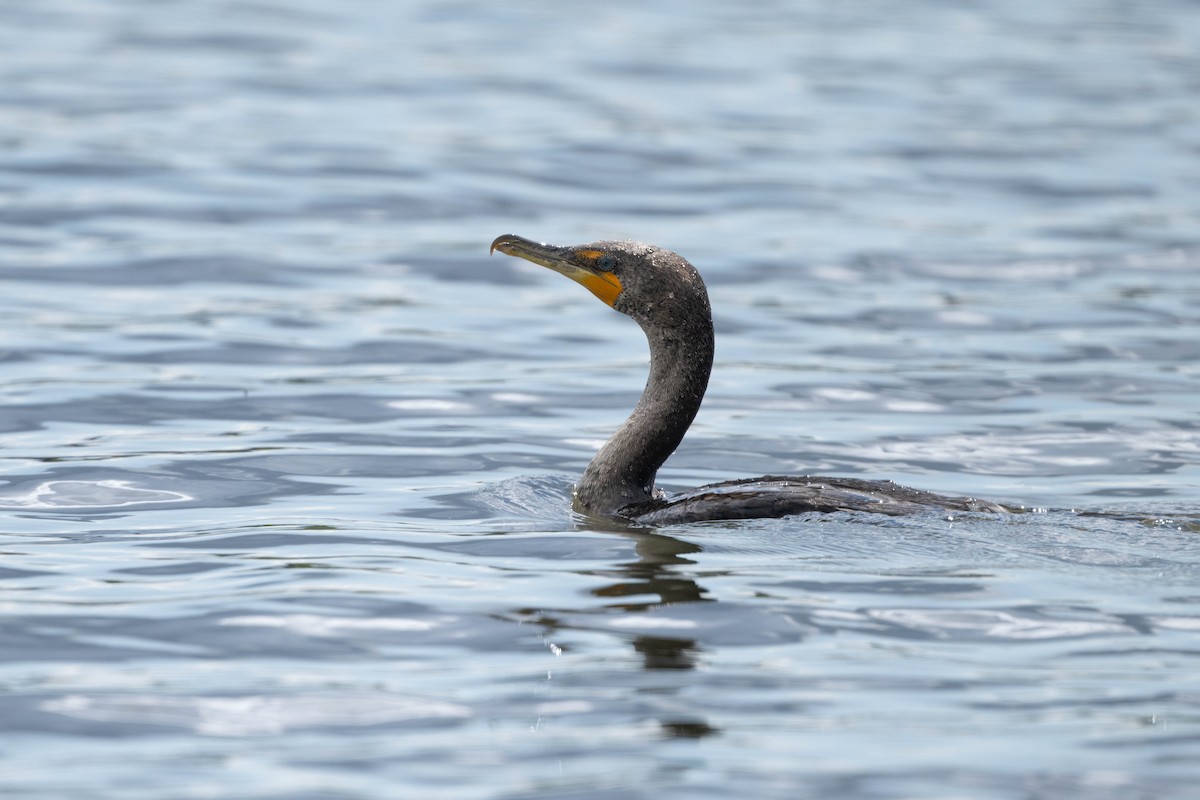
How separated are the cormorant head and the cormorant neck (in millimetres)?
41

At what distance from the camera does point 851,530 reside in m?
7.42

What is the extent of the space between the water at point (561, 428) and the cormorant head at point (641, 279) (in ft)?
3.32

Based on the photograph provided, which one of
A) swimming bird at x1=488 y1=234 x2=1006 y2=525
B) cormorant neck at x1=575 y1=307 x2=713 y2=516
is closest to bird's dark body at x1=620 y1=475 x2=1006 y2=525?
swimming bird at x1=488 y1=234 x2=1006 y2=525

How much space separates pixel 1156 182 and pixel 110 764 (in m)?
16.1

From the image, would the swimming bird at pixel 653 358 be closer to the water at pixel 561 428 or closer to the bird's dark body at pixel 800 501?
the bird's dark body at pixel 800 501

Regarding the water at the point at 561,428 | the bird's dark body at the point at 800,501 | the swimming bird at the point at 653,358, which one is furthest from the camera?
the swimming bird at the point at 653,358

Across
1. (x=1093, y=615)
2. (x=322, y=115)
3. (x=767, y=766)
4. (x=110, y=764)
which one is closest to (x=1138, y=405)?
(x=1093, y=615)

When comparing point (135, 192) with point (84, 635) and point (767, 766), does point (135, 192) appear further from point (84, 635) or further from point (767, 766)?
point (767, 766)

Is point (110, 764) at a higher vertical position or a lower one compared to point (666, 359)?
lower

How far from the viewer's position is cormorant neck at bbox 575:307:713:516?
8242 millimetres

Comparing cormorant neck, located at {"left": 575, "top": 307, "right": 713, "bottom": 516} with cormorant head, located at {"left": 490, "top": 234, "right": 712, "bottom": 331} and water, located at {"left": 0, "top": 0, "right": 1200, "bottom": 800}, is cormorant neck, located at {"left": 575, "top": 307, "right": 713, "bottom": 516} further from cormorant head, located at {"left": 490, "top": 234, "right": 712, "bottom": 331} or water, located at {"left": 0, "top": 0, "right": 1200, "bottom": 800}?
water, located at {"left": 0, "top": 0, "right": 1200, "bottom": 800}

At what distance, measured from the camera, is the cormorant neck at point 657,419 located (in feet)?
27.0

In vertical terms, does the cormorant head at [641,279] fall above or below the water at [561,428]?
above

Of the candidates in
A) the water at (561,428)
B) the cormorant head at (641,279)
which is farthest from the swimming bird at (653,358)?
the water at (561,428)
